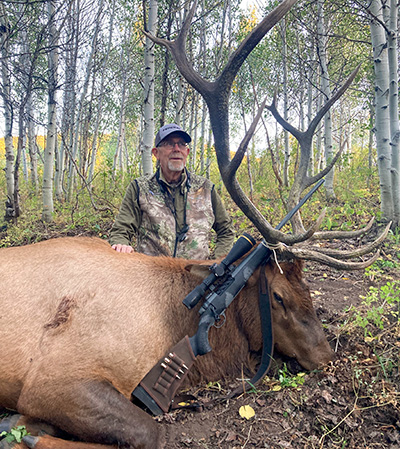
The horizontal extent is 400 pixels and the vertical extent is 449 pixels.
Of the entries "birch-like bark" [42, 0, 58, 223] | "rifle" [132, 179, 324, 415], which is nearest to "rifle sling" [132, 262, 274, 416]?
"rifle" [132, 179, 324, 415]

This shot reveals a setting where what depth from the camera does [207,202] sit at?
4512mm

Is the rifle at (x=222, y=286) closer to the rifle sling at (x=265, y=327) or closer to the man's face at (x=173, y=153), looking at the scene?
the rifle sling at (x=265, y=327)

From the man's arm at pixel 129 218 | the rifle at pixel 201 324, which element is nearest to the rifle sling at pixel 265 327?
the rifle at pixel 201 324

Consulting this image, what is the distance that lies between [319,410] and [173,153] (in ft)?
10.2

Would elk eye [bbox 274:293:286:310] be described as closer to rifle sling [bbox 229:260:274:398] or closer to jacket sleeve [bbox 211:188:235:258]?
rifle sling [bbox 229:260:274:398]

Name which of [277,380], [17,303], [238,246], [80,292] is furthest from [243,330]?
[17,303]

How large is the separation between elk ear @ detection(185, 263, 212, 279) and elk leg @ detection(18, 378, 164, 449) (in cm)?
107

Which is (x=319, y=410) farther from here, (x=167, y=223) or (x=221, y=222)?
(x=221, y=222)

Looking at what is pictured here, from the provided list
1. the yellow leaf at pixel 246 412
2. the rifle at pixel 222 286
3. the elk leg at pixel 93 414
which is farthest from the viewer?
the rifle at pixel 222 286

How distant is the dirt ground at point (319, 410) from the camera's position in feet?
6.89

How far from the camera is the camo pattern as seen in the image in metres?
4.32

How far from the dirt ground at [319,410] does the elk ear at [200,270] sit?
901 mm

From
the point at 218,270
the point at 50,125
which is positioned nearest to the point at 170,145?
the point at 218,270

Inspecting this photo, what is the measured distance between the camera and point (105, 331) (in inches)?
92.7
